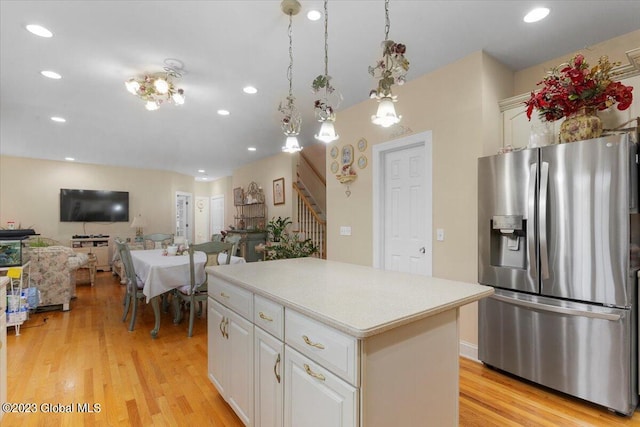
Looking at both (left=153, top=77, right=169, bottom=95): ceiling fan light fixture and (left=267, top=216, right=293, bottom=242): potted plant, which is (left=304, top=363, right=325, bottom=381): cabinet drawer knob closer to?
(left=153, top=77, right=169, bottom=95): ceiling fan light fixture

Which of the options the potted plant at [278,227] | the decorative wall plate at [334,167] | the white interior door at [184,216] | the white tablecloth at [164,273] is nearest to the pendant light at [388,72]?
the decorative wall plate at [334,167]

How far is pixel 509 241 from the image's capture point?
2488mm

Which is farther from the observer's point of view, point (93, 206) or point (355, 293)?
point (93, 206)

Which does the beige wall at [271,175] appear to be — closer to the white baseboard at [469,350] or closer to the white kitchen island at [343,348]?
the white baseboard at [469,350]

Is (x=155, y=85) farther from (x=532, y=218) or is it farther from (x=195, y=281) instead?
(x=532, y=218)

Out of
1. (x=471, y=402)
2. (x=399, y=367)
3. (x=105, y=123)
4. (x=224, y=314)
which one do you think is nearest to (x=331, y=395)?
(x=399, y=367)

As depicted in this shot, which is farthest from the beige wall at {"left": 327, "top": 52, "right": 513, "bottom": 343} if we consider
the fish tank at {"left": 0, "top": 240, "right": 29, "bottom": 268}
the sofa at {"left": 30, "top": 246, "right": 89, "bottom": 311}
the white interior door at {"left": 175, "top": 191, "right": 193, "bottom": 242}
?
the white interior door at {"left": 175, "top": 191, "right": 193, "bottom": 242}

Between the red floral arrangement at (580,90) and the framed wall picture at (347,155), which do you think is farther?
the framed wall picture at (347,155)

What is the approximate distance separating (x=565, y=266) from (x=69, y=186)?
9581 millimetres

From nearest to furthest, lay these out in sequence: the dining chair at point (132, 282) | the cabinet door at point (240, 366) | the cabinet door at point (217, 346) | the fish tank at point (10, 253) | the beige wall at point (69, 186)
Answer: the cabinet door at point (240, 366)
the cabinet door at point (217, 346)
the fish tank at point (10, 253)
the dining chair at point (132, 282)
the beige wall at point (69, 186)

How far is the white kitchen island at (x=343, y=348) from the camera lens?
110cm

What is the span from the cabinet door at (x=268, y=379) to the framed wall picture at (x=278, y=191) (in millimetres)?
5081

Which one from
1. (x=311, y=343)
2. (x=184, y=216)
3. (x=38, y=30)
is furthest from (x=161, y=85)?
(x=184, y=216)

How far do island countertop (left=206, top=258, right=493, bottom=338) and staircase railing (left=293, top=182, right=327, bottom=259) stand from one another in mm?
3435
